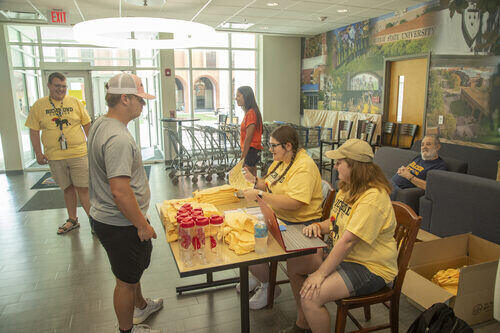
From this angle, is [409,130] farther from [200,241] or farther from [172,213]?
[200,241]

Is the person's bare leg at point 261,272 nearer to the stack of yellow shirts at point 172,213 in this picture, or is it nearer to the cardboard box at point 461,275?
the stack of yellow shirts at point 172,213

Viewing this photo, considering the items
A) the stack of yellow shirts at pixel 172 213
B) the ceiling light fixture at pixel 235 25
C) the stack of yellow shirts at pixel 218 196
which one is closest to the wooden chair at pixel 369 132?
the ceiling light fixture at pixel 235 25

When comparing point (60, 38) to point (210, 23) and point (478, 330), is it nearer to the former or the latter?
point (210, 23)

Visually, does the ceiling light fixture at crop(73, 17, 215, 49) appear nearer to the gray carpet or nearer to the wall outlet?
the gray carpet

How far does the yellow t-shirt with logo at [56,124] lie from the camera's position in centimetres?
412

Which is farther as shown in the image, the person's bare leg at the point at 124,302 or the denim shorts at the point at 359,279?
the person's bare leg at the point at 124,302

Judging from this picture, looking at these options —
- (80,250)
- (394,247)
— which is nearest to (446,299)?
(394,247)

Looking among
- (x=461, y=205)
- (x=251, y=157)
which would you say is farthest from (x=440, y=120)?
(x=251, y=157)

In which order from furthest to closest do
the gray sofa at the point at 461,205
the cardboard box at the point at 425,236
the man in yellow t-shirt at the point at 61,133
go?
the man in yellow t-shirt at the point at 61,133 < the cardboard box at the point at 425,236 < the gray sofa at the point at 461,205

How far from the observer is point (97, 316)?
8.99ft

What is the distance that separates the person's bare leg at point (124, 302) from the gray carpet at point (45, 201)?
3850 mm

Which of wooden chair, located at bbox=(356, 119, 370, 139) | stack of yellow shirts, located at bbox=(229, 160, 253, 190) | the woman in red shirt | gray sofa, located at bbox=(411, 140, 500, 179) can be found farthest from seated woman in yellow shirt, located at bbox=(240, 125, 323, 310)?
wooden chair, located at bbox=(356, 119, 370, 139)

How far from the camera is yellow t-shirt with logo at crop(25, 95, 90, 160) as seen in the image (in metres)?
4.12

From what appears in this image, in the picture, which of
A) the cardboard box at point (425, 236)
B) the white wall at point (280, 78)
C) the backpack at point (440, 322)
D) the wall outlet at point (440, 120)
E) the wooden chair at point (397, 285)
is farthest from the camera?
the white wall at point (280, 78)
